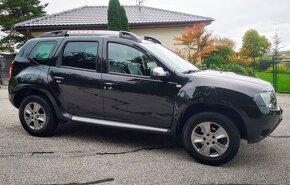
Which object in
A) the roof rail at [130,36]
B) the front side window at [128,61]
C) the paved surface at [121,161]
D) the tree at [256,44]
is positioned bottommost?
the paved surface at [121,161]

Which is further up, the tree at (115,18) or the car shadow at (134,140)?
the tree at (115,18)

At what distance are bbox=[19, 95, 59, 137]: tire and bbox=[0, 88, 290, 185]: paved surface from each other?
152 millimetres

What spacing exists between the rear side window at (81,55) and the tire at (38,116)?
838 mm

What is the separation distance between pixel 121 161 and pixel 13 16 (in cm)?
3614

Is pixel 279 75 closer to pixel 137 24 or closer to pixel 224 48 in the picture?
pixel 224 48

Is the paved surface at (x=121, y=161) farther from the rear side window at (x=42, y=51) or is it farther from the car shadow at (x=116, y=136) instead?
the rear side window at (x=42, y=51)

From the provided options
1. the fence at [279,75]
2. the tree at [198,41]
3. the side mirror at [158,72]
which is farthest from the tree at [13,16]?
the side mirror at [158,72]

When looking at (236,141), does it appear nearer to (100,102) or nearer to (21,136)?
(100,102)

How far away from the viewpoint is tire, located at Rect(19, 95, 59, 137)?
5516 millimetres

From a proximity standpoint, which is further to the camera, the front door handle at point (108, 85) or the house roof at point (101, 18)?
the house roof at point (101, 18)

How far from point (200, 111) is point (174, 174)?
40.4 inches

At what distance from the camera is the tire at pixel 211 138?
430 cm

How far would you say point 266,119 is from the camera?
4.26 meters

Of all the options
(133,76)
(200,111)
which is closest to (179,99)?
(200,111)
